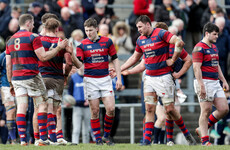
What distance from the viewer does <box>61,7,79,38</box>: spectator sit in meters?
16.7

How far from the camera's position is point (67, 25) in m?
16.8

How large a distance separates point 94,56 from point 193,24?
26.8ft

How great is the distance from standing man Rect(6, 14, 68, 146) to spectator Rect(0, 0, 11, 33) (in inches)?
271

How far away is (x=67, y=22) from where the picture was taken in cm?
1694

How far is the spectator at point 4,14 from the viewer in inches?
668

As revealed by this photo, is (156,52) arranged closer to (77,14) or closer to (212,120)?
(212,120)

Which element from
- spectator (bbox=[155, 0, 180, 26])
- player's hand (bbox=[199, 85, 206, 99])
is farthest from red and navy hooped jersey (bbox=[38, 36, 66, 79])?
spectator (bbox=[155, 0, 180, 26])

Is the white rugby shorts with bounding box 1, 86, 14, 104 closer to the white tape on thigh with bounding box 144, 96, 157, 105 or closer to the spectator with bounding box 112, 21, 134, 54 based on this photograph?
the white tape on thigh with bounding box 144, 96, 157, 105

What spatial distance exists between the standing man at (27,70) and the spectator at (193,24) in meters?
8.93

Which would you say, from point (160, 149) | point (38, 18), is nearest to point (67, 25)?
point (38, 18)

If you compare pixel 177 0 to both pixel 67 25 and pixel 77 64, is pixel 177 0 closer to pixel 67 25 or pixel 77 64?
pixel 67 25

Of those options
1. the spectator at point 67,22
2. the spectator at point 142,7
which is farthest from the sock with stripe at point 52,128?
the spectator at point 142,7

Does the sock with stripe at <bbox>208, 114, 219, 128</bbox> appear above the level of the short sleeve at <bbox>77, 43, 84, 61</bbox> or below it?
below

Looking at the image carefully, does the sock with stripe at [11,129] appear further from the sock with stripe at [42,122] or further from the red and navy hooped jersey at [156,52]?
the red and navy hooped jersey at [156,52]
